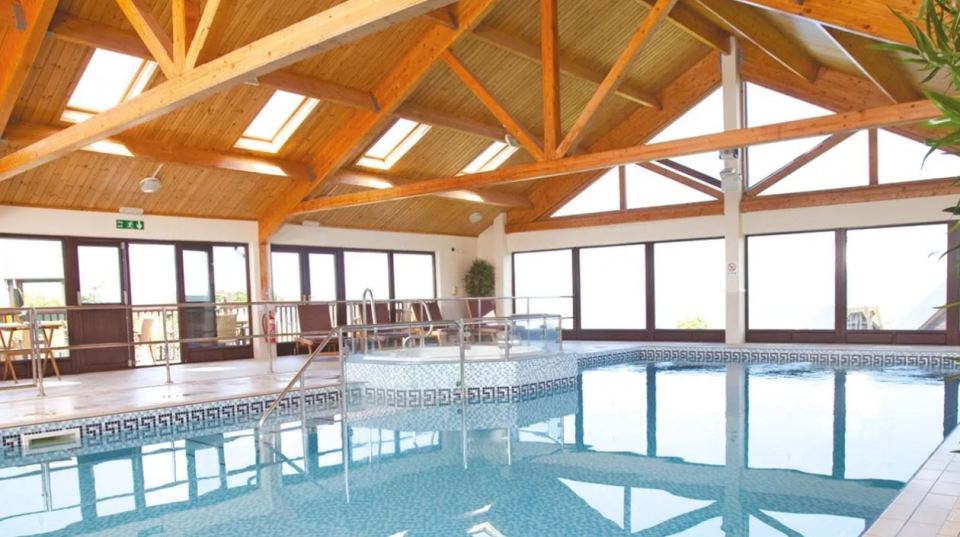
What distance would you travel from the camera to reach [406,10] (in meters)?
2.98

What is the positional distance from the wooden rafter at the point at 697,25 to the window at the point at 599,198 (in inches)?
110

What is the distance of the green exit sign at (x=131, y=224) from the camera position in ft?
27.3

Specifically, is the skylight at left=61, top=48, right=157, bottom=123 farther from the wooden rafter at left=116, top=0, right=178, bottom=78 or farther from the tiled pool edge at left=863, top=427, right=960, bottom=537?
the tiled pool edge at left=863, top=427, right=960, bottom=537

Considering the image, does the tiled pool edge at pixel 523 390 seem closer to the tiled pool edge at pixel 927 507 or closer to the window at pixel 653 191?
the tiled pool edge at pixel 927 507

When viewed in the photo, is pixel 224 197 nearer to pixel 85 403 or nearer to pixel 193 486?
pixel 85 403

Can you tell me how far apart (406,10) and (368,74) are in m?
5.14

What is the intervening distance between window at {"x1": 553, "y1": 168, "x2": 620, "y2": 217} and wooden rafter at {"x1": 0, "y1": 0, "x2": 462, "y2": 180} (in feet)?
28.3

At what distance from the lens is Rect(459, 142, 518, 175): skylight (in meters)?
10.9

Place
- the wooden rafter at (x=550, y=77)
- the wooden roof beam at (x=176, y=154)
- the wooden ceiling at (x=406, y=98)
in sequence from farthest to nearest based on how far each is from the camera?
the wooden rafter at (x=550, y=77), the wooden roof beam at (x=176, y=154), the wooden ceiling at (x=406, y=98)

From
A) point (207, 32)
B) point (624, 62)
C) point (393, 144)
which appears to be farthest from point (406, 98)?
point (207, 32)

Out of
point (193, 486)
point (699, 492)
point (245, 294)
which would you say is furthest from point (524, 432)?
point (245, 294)

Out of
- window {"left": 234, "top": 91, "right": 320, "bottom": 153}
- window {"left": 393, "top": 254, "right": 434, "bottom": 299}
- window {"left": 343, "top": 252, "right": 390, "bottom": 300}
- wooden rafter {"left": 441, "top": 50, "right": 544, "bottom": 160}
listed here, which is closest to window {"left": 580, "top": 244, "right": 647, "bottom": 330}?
window {"left": 393, "top": 254, "right": 434, "bottom": 299}

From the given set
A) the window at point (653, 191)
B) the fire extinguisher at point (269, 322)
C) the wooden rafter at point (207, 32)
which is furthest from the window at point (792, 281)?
the wooden rafter at point (207, 32)

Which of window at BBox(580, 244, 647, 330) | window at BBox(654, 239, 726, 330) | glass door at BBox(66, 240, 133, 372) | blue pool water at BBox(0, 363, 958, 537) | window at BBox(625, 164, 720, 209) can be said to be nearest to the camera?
blue pool water at BBox(0, 363, 958, 537)
